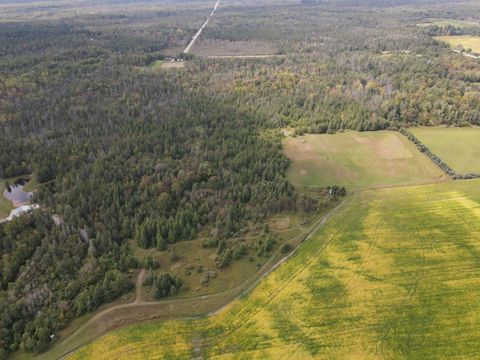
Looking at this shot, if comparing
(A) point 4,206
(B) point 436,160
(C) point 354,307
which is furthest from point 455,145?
(A) point 4,206

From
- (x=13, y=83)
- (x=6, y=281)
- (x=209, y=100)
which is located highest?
(x=13, y=83)

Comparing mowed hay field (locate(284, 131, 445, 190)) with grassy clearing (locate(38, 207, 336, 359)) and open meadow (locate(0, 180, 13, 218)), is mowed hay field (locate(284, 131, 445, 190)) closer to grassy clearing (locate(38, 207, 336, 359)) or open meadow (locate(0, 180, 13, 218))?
grassy clearing (locate(38, 207, 336, 359))

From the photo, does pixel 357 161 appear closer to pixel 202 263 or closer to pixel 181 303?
pixel 202 263

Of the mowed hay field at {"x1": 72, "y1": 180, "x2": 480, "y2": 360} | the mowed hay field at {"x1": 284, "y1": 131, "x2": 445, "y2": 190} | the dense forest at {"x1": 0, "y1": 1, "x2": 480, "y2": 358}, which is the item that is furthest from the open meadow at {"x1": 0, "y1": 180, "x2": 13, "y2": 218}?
the mowed hay field at {"x1": 284, "y1": 131, "x2": 445, "y2": 190}

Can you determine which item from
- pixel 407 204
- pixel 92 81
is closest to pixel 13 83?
pixel 92 81

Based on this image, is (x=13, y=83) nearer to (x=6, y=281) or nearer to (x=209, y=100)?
(x=209, y=100)
